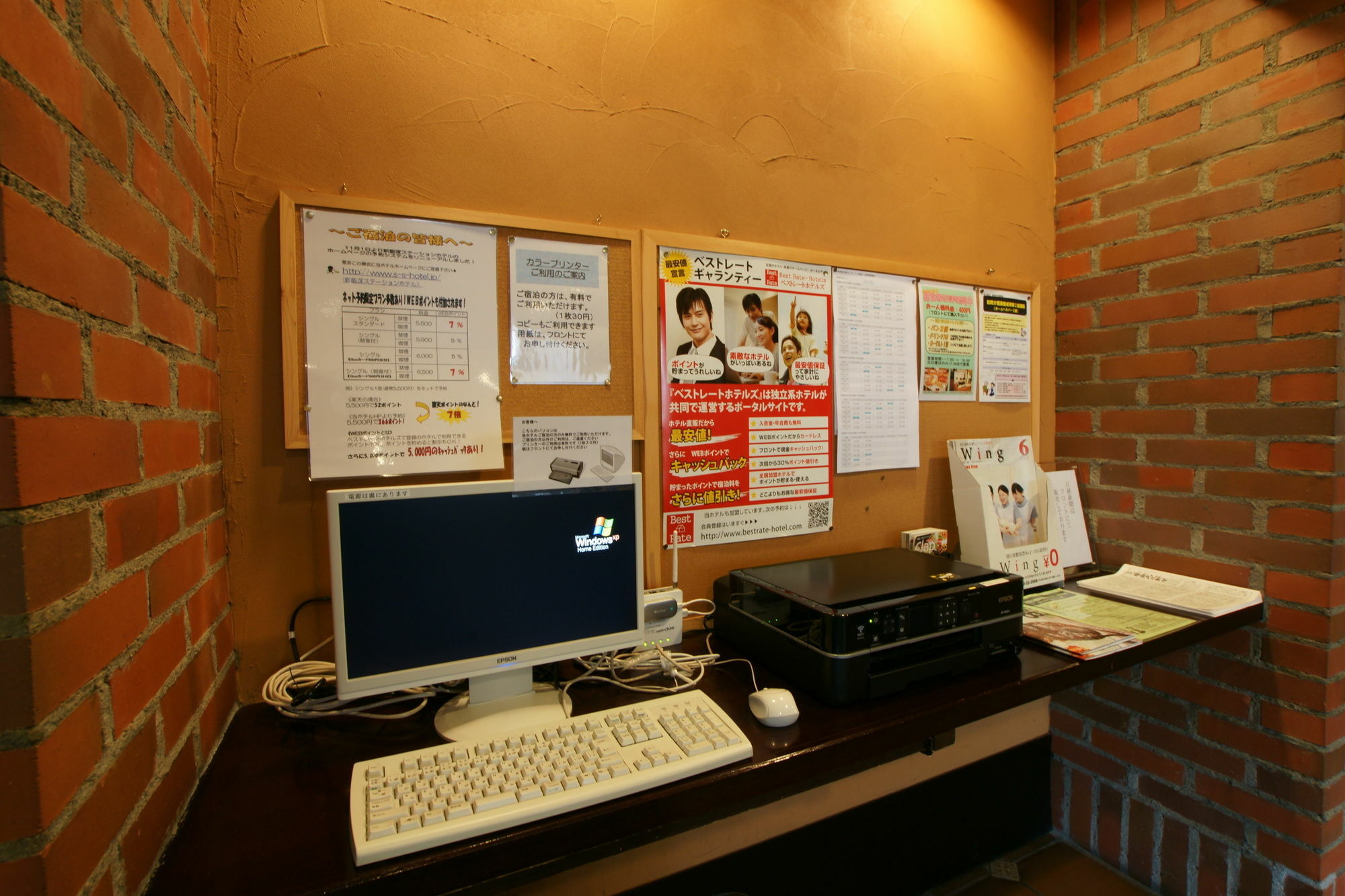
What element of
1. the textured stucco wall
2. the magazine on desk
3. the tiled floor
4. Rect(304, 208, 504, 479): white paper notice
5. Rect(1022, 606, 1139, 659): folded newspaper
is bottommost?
the tiled floor

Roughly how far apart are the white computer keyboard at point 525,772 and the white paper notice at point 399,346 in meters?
0.54

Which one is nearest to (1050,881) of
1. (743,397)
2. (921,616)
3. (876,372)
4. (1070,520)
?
(1070,520)

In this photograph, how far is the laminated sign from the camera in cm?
168

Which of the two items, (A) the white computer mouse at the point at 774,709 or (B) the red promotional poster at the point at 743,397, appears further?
(B) the red promotional poster at the point at 743,397

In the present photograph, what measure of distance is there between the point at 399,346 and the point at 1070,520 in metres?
1.96

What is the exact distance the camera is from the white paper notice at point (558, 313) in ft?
4.11

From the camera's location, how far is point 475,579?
3.29ft

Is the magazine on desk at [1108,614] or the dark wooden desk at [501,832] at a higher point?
the magazine on desk at [1108,614]

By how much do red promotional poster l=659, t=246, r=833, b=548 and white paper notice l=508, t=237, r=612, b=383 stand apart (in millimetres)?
158

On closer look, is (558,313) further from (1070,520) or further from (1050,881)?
(1050,881)

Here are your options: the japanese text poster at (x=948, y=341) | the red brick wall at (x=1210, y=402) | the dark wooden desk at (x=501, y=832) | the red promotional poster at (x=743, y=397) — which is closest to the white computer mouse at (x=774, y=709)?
the dark wooden desk at (x=501, y=832)

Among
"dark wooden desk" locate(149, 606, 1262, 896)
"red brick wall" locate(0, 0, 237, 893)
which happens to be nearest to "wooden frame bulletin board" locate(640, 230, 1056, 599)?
"dark wooden desk" locate(149, 606, 1262, 896)

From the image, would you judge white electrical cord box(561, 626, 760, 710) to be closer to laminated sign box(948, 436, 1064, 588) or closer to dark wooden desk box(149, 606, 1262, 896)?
dark wooden desk box(149, 606, 1262, 896)

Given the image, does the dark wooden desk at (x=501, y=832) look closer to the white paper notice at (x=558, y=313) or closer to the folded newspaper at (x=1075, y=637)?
the folded newspaper at (x=1075, y=637)
